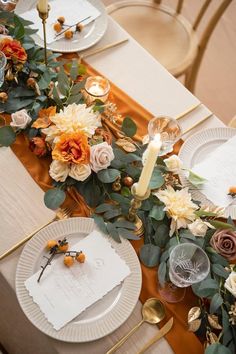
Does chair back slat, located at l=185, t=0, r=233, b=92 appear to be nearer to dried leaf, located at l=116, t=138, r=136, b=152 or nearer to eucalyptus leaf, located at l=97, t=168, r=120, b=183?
dried leaf, located at l=116, t=138, r=136, b=152

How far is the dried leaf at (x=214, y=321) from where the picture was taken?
107cm

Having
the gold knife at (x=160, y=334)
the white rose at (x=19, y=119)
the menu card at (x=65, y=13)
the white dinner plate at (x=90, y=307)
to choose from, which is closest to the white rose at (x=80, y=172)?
the white dinner plate at (x=90, y=307)

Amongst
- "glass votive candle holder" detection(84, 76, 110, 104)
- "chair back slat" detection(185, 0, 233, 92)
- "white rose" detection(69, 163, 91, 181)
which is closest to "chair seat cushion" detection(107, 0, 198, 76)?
"chair back slat" detection(185, 0, 233, 92)

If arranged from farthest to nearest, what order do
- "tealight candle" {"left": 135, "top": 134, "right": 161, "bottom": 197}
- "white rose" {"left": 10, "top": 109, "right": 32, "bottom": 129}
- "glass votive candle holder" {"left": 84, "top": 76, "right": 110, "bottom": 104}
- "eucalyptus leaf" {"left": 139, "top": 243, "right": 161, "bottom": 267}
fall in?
"glass votive candle holder" {"left": 84, "top": 76, "right": 110, "bottom": 104}, "white rose" {"left": 10, "top": 109, "right": 32, "bottom": 129}, "eucalyptus leaf" {"left": 139, "top": 243, "right": 161, "bottom": 267}, "tealight candle" {"left": 135, "top": 134, "right": 161, "bottom": 197}

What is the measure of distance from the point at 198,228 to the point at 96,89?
1.83 ft

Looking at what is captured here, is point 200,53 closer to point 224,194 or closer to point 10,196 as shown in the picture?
point 224,194

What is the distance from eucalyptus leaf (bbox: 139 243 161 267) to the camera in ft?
3.78

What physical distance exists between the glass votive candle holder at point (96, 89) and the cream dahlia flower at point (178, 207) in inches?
14.8

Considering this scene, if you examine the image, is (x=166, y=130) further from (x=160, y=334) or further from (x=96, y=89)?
(x=160, y=334)

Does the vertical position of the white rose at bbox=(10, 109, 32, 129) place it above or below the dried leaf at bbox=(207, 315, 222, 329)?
above

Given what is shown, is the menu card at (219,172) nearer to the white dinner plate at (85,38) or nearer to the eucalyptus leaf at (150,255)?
the eucalyptus leaf at (150,255)

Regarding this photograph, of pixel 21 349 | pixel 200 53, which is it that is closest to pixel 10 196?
pixel 21 349

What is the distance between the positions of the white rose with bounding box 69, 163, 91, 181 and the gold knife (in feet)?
1.39

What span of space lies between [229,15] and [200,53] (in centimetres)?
127
